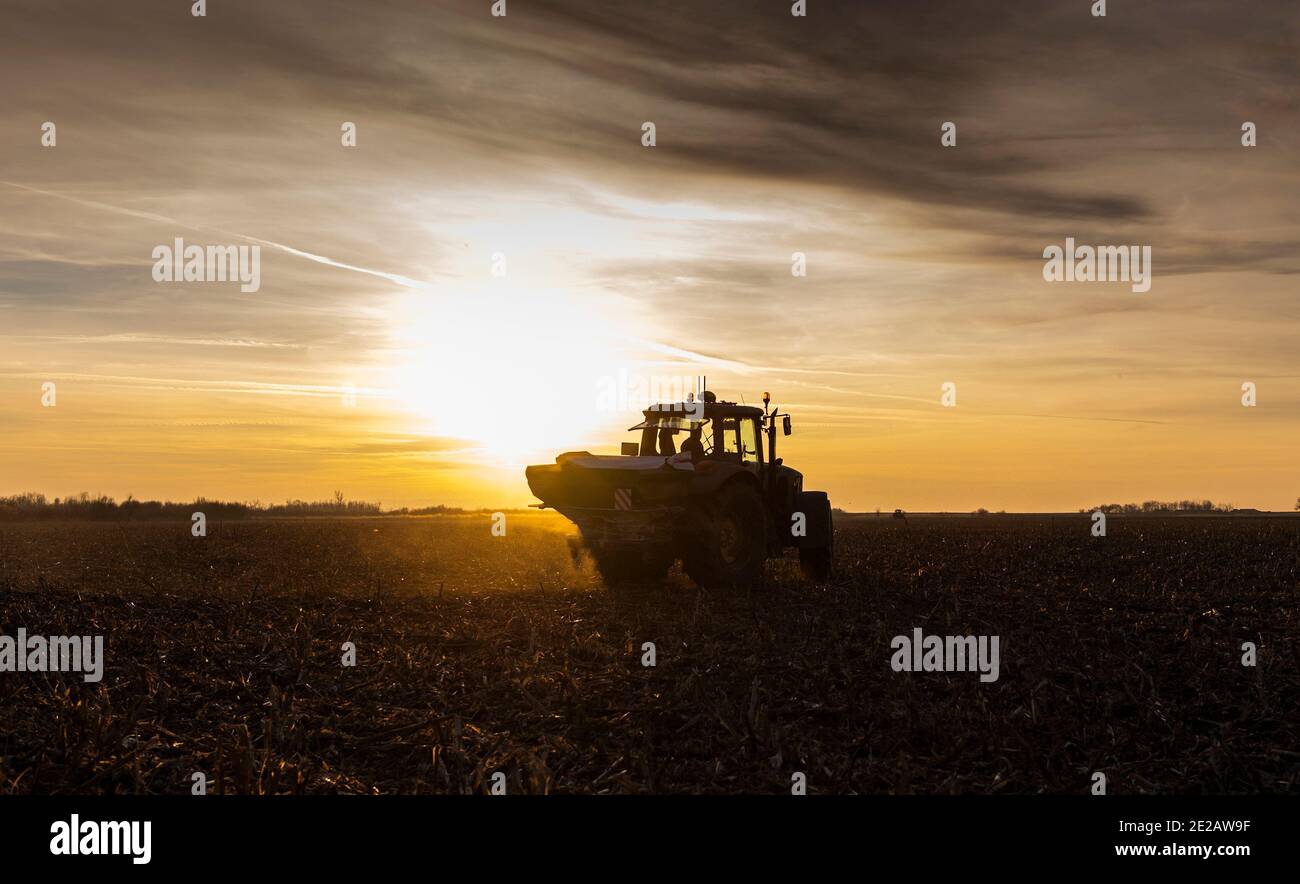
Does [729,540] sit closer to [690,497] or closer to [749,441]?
[690,497]

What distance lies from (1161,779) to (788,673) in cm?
377

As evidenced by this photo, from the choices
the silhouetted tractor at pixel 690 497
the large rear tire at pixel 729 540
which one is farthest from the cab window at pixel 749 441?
the large rear tire at pixel 729 540

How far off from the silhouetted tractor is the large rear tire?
16 mm

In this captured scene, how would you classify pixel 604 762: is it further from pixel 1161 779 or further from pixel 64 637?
pixel 64 637

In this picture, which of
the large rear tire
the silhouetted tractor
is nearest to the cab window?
the silhouetted tractor

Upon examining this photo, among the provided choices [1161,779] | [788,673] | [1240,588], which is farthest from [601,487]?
[1240,588]

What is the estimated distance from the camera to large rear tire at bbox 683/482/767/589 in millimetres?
17000

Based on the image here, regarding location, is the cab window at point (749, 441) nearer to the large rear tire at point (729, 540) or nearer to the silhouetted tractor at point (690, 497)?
the silhouetted tractor at point (690, 497)

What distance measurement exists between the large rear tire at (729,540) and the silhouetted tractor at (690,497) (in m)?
0.02

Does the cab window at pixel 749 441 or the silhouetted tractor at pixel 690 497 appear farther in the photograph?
the cab window at pixel 749 441

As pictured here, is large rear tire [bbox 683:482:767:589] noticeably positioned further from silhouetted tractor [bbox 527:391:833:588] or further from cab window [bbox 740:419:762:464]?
cab window [bbox 740:419:762:464]

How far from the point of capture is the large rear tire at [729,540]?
55.8ft

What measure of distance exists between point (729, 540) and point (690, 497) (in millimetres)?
1286

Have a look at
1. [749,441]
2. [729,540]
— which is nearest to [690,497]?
[729,540]
